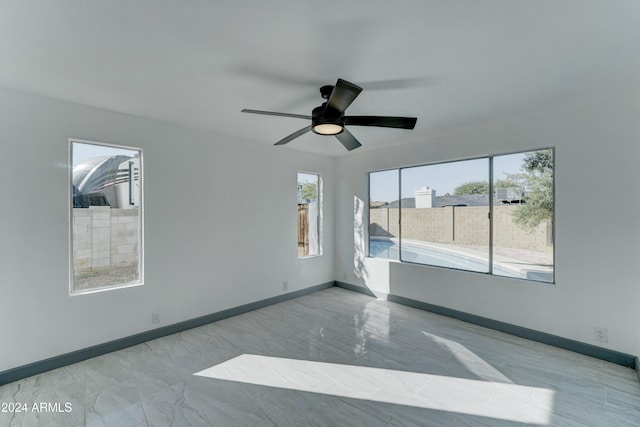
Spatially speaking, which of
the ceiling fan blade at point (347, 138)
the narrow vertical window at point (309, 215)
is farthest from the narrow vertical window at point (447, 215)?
the ceiling fan blade at point (347, 138)

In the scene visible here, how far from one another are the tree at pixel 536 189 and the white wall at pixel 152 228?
3103mm

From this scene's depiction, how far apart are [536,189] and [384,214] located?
2.11 metres

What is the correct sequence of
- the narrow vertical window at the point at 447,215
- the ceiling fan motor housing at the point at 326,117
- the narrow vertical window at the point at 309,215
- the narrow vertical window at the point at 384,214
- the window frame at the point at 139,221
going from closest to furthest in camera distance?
the ceiling fan motor housing at the point at 326,117, the window frame at the point at 139,221, the narrow vertical window at the point at 447,215, the narrow vertical window at the point at 384,214, the narrow vertical window at the point at 309,215

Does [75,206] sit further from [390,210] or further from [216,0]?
[390,210]

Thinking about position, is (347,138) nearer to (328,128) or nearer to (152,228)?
(328,128)

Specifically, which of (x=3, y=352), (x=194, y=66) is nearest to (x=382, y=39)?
(x=194, y=66)

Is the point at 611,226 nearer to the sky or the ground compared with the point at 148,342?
nearer to the sky

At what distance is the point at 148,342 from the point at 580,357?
451 centimetres

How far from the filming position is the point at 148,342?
10.3 feet

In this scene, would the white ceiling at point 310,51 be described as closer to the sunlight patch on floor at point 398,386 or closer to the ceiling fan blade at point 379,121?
the ceiling fan blade at point 379,121

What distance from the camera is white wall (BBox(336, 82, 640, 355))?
8.62 ft

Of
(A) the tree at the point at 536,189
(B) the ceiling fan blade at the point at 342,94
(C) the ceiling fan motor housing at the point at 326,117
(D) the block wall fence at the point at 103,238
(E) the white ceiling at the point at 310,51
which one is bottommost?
(D) the block wall fence at the point at 103,238

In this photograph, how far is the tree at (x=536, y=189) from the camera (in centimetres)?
314

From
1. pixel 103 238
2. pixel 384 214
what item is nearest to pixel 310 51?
pixel 103 238
